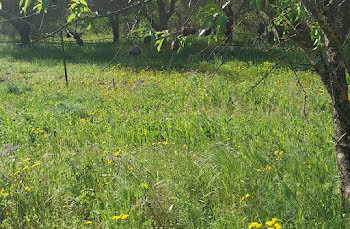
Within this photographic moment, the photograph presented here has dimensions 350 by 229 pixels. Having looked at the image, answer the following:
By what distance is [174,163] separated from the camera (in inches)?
170

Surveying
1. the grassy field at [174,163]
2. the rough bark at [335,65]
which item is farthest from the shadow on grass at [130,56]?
the rough bark at [335,65]

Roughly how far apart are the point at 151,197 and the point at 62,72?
14.6 meters

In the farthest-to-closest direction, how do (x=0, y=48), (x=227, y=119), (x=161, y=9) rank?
1. (x=0, y=48)
2. (x=161, y=9)
3. (x=227, y=119)

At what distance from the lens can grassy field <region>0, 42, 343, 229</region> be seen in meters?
3.22

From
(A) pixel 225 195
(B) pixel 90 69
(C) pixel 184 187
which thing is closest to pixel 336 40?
(A) pixel 225 195

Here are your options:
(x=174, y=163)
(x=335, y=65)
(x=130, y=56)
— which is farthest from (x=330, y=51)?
(x=130, y=56)

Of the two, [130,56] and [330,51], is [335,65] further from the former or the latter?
[130,56]

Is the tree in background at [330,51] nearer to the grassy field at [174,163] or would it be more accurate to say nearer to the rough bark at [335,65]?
the rough bark at [335,65]

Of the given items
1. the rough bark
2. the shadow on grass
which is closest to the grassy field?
the rough bark

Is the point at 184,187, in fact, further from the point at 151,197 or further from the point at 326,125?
the point at 326,125

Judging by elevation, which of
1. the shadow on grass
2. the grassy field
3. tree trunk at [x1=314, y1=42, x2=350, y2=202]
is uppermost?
tree trunk at [x1=314, y1=42, x2=350, y2=202]

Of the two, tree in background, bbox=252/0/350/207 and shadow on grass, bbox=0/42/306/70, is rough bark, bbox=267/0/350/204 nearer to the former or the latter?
tree in background, bbox=252/0/350/207

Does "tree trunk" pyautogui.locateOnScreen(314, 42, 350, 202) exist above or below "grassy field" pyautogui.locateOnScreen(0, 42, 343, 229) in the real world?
above

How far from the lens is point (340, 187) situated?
126 inches
